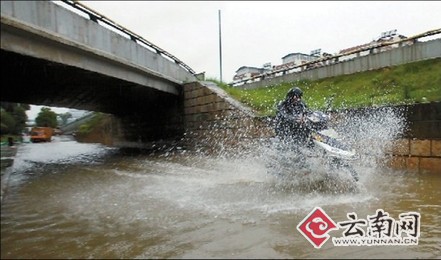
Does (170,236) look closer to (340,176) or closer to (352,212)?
(352,212)

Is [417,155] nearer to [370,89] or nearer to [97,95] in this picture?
[370,89]

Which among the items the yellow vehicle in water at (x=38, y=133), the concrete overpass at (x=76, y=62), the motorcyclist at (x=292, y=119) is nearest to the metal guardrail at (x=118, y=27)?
the concrete overpass at (x=76, y=62)

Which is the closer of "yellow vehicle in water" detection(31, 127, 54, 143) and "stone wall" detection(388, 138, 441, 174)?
"yellow vehicle in water" detection(31, 127, 54, 143)

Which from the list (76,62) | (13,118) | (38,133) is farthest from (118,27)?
(13,118)

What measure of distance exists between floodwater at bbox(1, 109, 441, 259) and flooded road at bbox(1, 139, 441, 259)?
1 cm

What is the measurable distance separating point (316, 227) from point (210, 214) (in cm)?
130

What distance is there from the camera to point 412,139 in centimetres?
805

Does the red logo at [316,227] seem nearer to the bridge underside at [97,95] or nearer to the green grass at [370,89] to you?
the bridge underside at [97,95]

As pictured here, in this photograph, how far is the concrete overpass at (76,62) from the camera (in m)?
7.24

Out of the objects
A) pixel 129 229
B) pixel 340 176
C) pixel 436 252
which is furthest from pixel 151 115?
pixel 436 252

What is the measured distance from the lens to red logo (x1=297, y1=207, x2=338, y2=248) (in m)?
3.59

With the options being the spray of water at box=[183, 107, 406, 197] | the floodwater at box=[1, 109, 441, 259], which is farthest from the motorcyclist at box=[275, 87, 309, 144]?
the floodwater at box=[1, 109, 441, 259]

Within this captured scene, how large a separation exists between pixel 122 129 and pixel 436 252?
2190 centimetres

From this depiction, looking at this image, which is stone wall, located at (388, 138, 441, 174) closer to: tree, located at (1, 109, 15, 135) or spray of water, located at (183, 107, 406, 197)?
spray of water, located at (183, 107, 406, 197)
